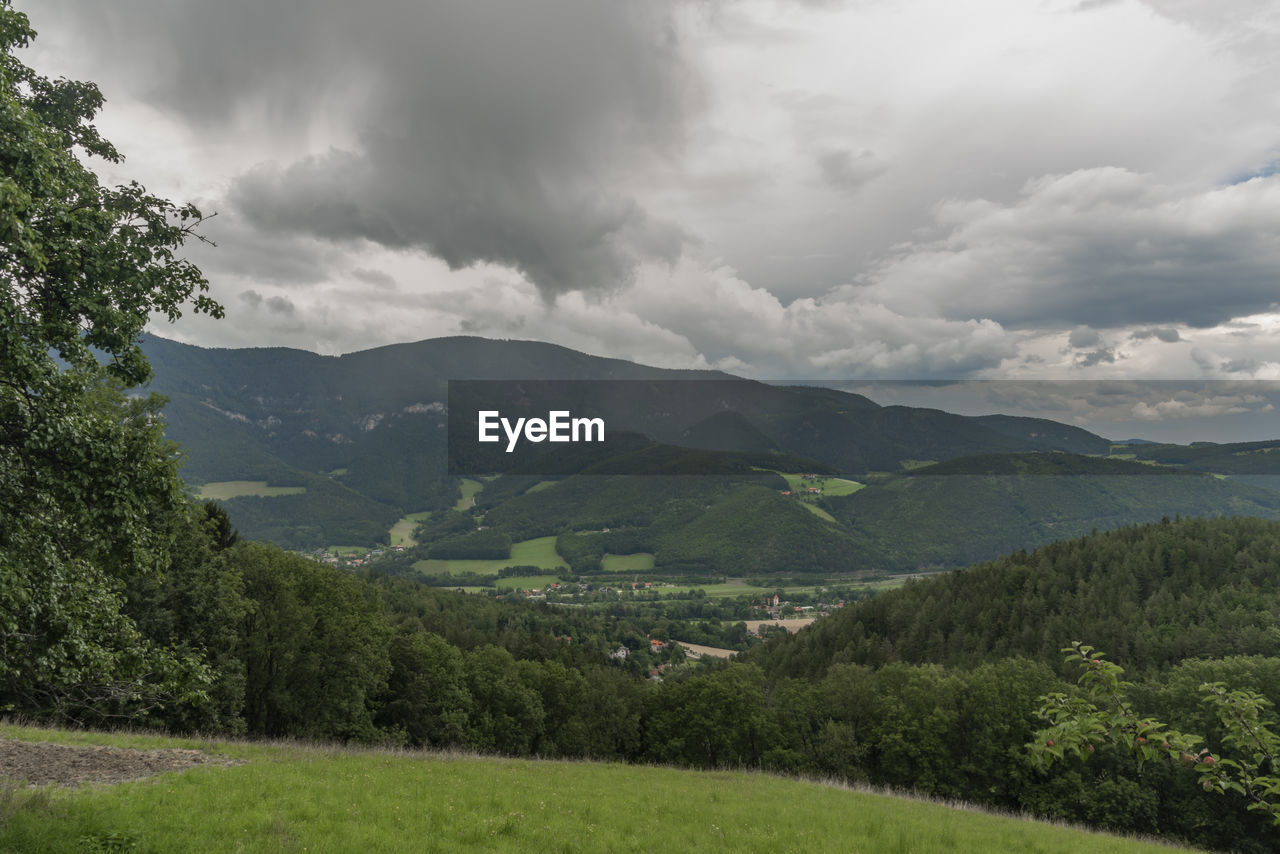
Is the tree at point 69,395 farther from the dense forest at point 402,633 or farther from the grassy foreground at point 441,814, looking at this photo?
the grassy foreground at point 441,814

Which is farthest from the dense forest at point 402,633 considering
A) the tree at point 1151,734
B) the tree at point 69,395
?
the tree at point 1151,734

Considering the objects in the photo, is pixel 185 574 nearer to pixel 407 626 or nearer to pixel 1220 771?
pixel 407 626

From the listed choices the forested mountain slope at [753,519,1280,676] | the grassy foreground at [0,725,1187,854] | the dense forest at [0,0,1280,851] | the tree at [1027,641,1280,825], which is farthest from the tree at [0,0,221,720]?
the forested mountain slope at [753,519,1280,676]

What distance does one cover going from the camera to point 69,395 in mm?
9469

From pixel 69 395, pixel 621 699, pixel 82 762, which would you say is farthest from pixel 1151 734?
pixel 621 699

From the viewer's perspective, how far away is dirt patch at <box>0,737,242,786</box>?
12859mm

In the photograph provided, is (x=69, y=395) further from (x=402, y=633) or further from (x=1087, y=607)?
(x=1087, y=607)

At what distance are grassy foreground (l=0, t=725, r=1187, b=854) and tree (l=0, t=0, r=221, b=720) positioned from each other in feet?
7.27

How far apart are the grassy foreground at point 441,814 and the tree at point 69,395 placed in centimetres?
222

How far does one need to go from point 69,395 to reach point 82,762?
10562 millimetres

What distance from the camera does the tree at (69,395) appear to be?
355 inches

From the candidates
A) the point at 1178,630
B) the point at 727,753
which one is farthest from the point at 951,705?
the point at 1178,630

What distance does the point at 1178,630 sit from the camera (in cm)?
9050

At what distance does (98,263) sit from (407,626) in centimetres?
5671
